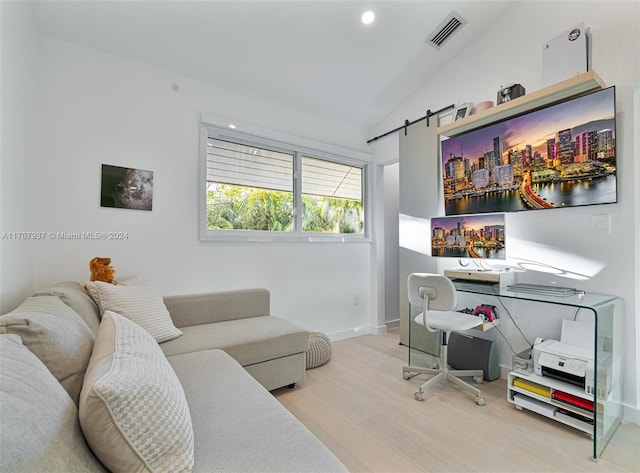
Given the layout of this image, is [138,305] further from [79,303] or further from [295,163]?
[295,163]

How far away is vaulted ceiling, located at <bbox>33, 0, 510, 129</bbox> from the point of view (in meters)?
2.08

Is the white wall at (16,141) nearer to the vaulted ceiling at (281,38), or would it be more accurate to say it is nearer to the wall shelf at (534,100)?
the vaulted ceiling at (281,38)

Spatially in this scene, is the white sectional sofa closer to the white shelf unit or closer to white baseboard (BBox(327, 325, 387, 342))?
the white shelf unit

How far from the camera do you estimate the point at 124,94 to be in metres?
2.39

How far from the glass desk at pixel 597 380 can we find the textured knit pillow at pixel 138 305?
2170 millimetres

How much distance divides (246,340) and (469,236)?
2.05 meters

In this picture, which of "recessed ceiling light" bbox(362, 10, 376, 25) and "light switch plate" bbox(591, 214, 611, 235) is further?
"recessed ceiling light" bbox(362, 10, 376, 25)

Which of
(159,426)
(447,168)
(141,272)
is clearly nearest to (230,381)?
(159,426)

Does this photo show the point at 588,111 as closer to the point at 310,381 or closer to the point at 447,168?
the point at 447,168

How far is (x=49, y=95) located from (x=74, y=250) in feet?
3.54

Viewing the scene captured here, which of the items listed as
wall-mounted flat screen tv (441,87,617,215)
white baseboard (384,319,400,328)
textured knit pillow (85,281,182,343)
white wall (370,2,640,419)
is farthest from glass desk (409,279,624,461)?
textured knit pillow (85,281,182,343)

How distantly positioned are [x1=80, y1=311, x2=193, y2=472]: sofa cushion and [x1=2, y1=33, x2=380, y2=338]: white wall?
1.31 m

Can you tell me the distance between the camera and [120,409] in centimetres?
70

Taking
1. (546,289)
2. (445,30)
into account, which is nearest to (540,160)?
(546,289)
